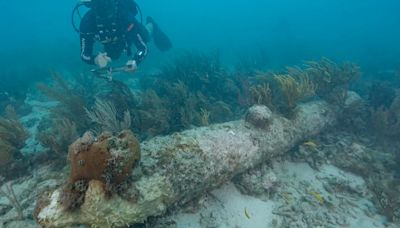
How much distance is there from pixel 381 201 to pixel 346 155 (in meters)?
1.46

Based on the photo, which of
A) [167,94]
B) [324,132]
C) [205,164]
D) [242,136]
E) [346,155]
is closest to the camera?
[205,164]

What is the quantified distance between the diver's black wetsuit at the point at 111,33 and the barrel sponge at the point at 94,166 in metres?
4.97

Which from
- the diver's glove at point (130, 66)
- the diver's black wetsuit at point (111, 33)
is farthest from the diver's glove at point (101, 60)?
the diver's black wetsuit at point (111, 33)

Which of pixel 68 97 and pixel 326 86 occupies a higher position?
pixel 68 97

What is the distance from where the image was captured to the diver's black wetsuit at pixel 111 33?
26.5ft

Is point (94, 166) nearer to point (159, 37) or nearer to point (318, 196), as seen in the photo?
point (318, 196)

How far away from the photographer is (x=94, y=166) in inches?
121

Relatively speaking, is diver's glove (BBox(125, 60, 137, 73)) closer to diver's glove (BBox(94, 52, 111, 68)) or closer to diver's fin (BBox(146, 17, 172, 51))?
diver's glove (BBox(94, 52, 111, 68))

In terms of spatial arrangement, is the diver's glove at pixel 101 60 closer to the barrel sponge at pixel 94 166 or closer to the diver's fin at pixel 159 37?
the barrel sponge at pixel 94 166

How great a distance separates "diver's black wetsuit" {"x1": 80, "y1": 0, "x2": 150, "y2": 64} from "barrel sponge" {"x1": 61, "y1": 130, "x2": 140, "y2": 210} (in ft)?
16.3

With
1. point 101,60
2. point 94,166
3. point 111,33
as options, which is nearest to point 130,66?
point 101,60

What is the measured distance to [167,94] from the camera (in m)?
8.86

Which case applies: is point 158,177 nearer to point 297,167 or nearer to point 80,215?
point 80,215

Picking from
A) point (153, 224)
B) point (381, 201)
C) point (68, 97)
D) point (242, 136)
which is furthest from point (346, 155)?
point (68, 97)
